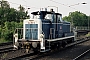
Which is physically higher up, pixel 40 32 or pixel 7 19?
pixel 7 19

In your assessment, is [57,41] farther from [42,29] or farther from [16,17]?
[16,17]

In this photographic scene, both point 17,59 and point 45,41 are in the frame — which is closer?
point 17,59

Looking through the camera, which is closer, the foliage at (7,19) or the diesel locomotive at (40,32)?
the diesel locomotive at (40,32)

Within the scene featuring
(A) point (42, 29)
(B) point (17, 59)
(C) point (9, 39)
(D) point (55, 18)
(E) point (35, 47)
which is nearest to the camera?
(B) point (17, 59)

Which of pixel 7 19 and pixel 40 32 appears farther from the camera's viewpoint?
pixel 7 19

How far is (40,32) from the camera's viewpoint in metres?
13.1

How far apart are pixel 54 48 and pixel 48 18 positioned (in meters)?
2.45

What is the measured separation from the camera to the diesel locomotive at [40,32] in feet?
40.9

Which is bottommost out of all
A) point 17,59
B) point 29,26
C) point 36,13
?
point 17,59

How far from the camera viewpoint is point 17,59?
11.3m

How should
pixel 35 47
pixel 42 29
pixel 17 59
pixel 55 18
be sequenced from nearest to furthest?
pixel 17 59, pixel 35 47, pixel 42 29, pixel 55 18

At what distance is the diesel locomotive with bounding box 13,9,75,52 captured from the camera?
12469 mm

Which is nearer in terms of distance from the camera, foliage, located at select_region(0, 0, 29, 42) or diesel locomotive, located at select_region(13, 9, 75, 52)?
diesel locomotive, located at select_region(13, 9, 75, 52)

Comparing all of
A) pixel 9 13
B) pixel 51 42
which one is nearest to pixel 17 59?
pixel 51 42
